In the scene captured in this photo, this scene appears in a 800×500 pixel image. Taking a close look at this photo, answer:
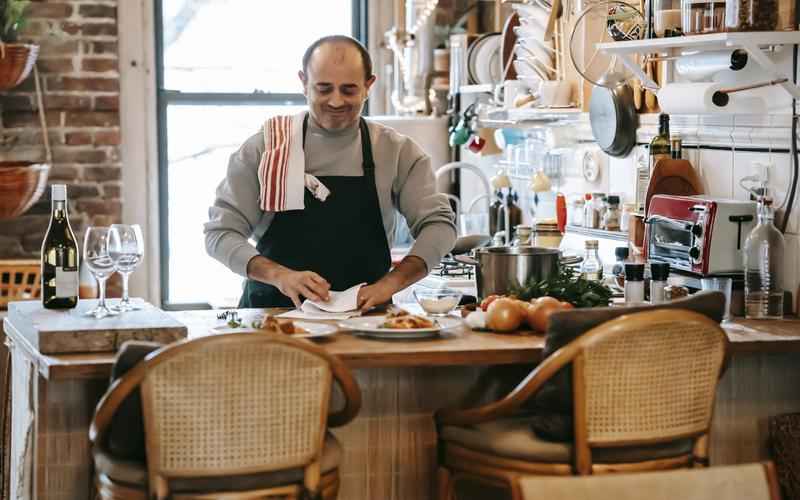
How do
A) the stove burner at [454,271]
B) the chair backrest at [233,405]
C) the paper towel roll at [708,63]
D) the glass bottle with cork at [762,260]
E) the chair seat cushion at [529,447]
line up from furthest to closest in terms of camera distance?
the stove burner at [454,271], the paper towel roll at [708,63], the glass bottle with cork at [762,260], the chair seat cushion at [529,447], the chair backrest at [233,405]

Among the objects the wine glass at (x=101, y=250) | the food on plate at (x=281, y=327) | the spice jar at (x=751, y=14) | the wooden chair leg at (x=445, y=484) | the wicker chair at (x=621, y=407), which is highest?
the spice jar at (x=751, y=14)

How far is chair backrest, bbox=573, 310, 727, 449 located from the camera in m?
2.45

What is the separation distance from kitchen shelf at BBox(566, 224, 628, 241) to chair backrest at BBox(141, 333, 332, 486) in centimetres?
205

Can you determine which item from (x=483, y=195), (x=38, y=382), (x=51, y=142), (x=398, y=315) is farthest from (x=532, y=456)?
(x=51, y=142)

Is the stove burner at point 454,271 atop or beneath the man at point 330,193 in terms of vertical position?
beneath

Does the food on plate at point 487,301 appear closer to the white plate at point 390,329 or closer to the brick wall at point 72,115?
the white plate at point 390,329

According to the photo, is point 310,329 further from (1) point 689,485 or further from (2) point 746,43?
(2) point 746,43

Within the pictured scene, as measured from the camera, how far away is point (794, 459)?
9.80 ft

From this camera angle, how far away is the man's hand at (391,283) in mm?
3211

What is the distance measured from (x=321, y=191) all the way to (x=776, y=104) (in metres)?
1.28

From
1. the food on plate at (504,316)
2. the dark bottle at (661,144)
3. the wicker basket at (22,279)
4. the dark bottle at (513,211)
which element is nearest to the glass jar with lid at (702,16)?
the dark bottle at (661,144)

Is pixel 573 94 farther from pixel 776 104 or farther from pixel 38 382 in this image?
pixel 38 382

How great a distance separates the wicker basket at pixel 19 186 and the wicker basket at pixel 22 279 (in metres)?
0.24

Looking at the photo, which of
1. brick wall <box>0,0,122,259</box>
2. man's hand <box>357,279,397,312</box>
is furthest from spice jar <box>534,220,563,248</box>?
brick wall <box>0,0,122,259</box>
